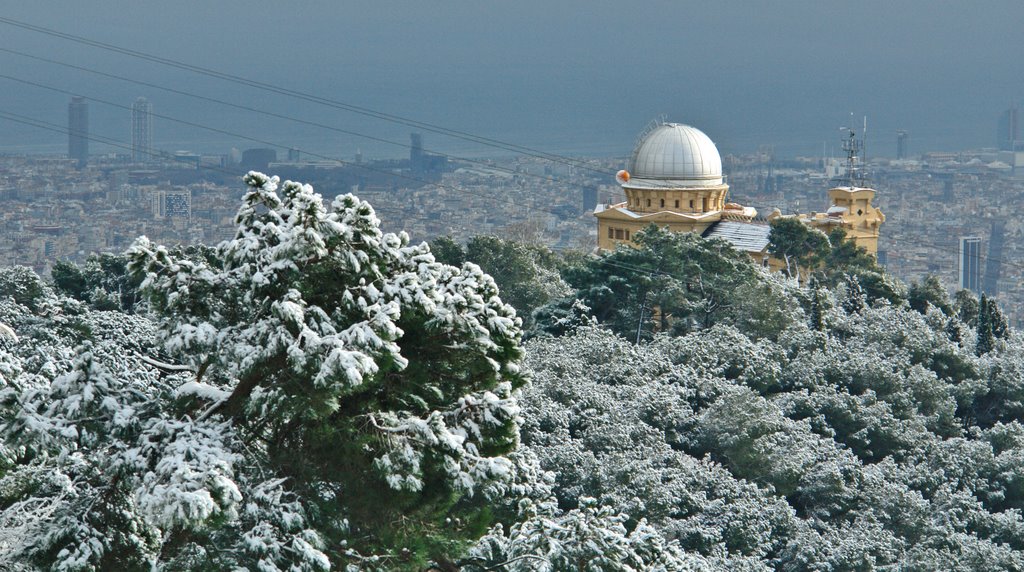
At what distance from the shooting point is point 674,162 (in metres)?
65.7

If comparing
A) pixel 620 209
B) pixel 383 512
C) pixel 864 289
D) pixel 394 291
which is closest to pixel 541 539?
pixel 383 512

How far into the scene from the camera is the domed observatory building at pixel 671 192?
64.7 meters

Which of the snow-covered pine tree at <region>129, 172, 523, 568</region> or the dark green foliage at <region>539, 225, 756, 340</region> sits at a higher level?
the snow-covered pine tree at <region>129, 172, 523, 568</region>

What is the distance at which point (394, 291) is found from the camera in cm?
1540

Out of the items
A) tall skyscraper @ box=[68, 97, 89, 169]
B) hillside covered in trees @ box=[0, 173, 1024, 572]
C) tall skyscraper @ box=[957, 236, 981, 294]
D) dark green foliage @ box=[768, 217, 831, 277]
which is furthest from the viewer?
tall skyscraper @ box=[68, 97, 89, 169]

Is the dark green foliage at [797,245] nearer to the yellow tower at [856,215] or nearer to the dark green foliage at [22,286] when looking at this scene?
the yellow tower at [856,215]

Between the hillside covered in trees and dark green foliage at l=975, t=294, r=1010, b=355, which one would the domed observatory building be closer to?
dark green foliage at l=975, t=294, r=1010, b=355

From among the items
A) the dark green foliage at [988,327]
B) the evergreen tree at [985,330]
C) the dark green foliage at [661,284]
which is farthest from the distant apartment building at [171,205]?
Answer: the evergreen tree at [985,330]

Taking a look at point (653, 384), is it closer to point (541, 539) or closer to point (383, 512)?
point (541, 539)

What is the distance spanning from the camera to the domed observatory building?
64.7 meters

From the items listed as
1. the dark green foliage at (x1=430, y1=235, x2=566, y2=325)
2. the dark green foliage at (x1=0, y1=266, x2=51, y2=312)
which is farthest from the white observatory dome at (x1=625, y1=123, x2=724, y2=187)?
the dark green foliage at (x1=0, y1=266, x2=51, y2=312)

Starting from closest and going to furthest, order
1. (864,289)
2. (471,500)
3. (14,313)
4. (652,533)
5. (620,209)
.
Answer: (471,500) → (652,533) → (14,313) → (864,289) → (620,209)

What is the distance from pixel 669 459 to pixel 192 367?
14.7 m

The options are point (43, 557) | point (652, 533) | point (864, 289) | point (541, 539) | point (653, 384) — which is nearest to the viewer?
point (43, 557)
